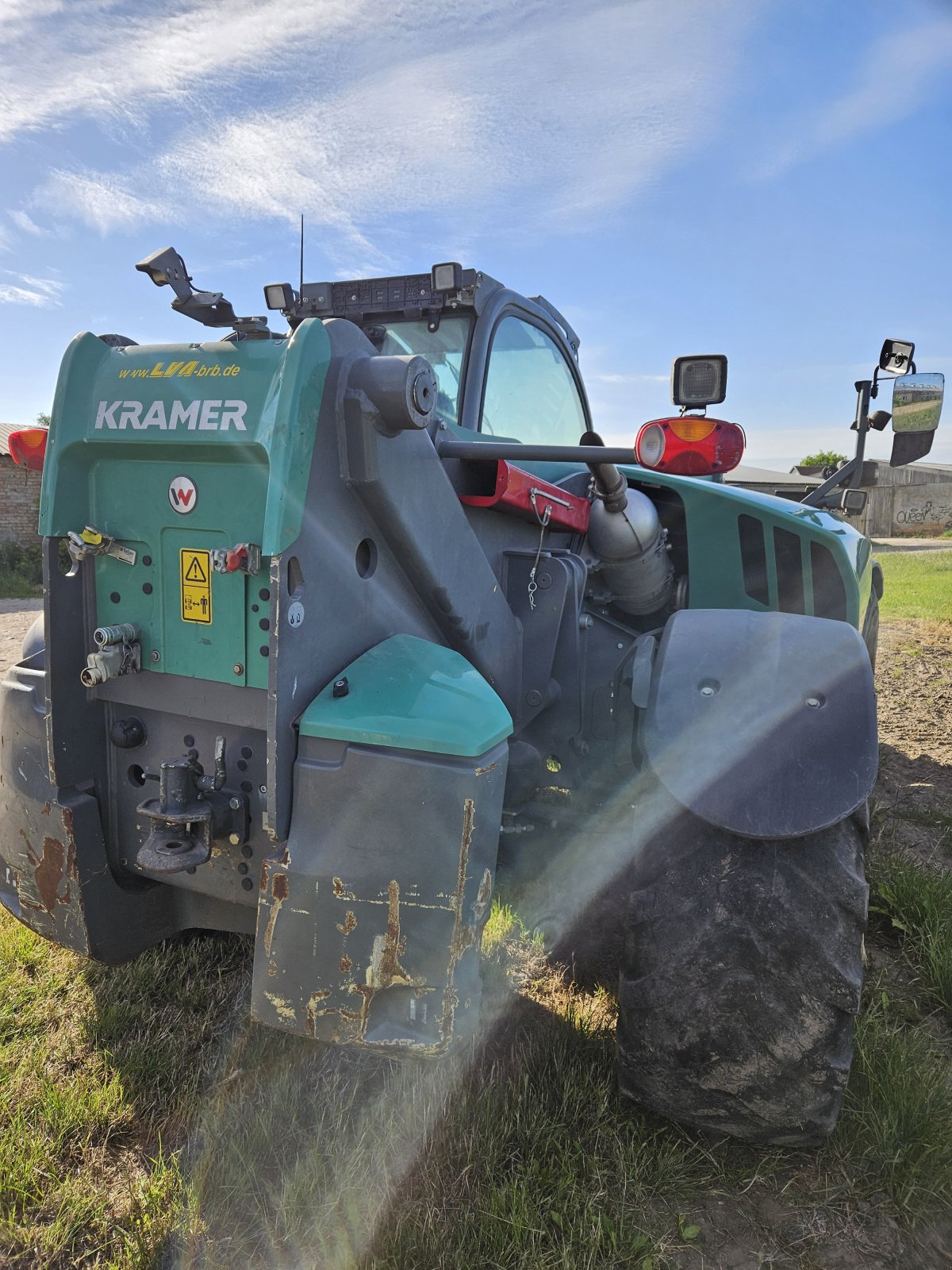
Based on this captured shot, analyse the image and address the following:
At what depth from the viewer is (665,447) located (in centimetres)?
196

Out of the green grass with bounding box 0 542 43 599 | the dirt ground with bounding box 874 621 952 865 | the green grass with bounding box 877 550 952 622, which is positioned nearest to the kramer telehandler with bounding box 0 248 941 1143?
the dirt ground with bounding box 874 621 952 865

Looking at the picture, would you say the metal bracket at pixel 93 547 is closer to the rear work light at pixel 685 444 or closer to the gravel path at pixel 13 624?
the rear work light at pixel 685 444

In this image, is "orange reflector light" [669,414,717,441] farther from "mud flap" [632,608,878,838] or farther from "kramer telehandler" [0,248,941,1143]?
"mud flap" [632,608,878,838]

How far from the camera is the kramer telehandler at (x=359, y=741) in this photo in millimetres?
1710

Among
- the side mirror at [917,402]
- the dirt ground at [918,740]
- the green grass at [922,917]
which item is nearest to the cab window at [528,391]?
the side mirror at [917,402]

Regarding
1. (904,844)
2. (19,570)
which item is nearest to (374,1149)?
(904,844)

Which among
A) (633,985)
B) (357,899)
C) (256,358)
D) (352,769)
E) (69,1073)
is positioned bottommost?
(69,1073)

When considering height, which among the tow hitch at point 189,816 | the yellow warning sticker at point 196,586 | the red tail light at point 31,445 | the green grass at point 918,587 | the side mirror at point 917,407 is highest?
the side mirror at point 917,407

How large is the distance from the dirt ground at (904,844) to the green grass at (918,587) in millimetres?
2014

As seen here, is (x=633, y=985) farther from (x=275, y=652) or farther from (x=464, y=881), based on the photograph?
(x=275, y=652)

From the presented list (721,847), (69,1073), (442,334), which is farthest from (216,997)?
(442,334)

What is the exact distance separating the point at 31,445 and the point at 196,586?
792mm

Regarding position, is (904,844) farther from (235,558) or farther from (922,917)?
(235,558)

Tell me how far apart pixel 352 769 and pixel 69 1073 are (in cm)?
137
